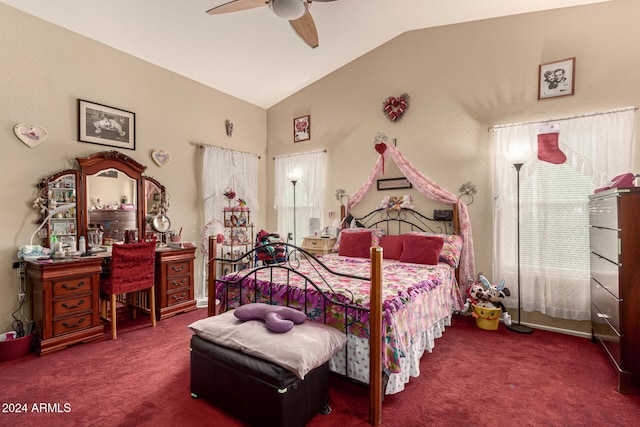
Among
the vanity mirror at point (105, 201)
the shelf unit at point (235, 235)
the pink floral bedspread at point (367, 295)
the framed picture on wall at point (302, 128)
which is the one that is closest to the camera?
the pink floral bedspread at point (367, 295)

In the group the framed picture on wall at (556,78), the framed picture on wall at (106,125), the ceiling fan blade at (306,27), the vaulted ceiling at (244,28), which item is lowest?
the framed picture on wall at (106,125)

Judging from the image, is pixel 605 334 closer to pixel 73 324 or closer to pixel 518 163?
pixel 518 163

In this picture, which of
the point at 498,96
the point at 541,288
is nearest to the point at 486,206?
the point at 541,288

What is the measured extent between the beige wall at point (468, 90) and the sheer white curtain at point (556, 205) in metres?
0.14

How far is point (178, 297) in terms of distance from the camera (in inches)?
161

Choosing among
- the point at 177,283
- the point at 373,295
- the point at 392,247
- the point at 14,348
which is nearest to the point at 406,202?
the point at 392,247

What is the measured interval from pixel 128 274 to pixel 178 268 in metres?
0.72

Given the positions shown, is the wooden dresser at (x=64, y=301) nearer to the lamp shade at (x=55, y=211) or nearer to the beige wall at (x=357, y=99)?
the lamp shade at (x=55, y=211)

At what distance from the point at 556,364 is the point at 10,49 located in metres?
5.87

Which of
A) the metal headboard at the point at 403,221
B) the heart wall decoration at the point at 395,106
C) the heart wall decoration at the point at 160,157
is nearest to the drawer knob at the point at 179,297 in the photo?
the heart wall decoration at the point at 160,157

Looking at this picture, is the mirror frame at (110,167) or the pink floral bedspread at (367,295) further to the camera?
the mirror frame at (110,167)

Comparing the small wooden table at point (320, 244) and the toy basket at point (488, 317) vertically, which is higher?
the small wooden table at point (320, 244)

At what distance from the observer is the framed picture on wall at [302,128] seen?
538cm

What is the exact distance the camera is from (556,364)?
8.89 ft
